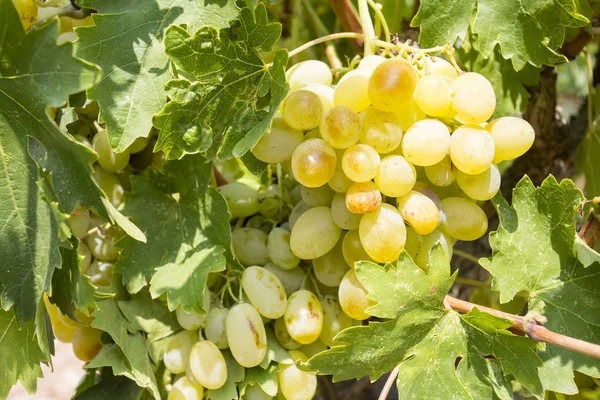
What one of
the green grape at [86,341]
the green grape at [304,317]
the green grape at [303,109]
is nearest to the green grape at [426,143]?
the green grape at [303,109]

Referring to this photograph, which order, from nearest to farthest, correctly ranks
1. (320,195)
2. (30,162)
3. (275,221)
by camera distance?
(30,162)
(320,195)
(275,221)

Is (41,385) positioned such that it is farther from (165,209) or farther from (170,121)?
(170,121)

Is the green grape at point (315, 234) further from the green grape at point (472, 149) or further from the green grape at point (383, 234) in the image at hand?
the green grape at point (472, 149)

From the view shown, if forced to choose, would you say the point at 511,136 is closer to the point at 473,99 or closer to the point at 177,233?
the point at 473,99

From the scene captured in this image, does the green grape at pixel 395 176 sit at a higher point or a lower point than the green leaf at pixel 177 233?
higher

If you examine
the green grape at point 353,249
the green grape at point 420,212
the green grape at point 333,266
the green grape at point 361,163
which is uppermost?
the green grape at point 361,163

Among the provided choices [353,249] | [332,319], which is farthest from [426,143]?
[332,319]

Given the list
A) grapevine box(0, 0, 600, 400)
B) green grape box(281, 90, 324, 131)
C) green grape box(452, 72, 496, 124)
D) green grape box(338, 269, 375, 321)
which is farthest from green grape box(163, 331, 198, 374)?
green grape box(452, 72, 496, 124)
